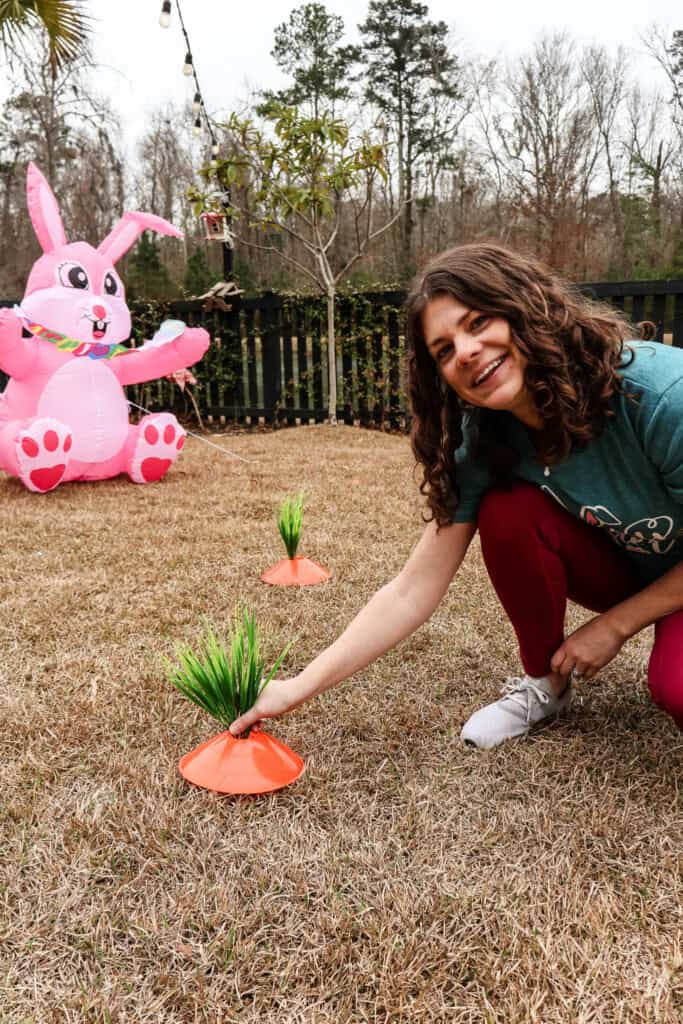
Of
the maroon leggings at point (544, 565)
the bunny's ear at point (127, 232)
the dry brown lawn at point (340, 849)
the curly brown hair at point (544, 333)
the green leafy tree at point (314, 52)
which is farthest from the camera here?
the green leafy tree at point (314, 52)

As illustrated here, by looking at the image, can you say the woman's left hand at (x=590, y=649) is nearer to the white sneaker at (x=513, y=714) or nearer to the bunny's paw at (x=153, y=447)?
the white sneaker at (x=513, y=714)

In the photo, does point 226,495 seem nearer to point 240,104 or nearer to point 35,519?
point 35,519

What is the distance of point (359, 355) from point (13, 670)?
577 centimetres

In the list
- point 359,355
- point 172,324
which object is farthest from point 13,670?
point 359,355

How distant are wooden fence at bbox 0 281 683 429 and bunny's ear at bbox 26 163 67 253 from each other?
327cm

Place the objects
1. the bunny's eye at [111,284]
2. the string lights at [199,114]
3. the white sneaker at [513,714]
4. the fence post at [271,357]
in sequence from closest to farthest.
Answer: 1. the white sneaker at [513,714]
2. the bunny's eye at [111,284]
3. the string lights at [199,114]
4. the fence post at [271,357]

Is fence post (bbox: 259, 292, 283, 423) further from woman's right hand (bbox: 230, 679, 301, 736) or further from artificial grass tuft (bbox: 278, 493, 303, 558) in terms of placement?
woman's right hand (bbox: 230, 679, 301, 736)

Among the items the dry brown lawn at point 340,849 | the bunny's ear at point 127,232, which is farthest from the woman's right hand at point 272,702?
the bunny's ear at point 127,232

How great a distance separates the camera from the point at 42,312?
167 inches

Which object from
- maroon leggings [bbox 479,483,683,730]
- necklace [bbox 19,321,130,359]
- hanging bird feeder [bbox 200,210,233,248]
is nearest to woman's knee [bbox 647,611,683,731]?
maroon leggings [bbox 479,483,683,730]

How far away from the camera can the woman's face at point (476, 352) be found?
4.29 ft

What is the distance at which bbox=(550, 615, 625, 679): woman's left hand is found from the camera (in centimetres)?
150

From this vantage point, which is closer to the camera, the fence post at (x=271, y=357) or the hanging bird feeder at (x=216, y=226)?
the hanging bird feeder at (x=216, y=226)

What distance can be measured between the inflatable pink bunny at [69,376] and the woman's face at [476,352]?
10.9 feet
